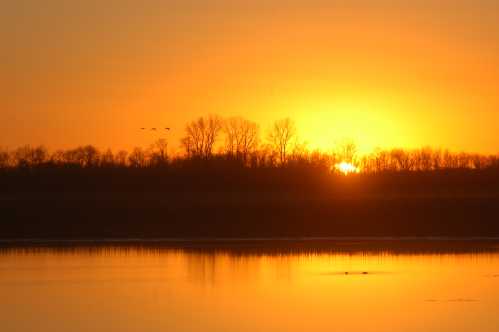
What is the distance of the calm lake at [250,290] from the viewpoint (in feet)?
61.8

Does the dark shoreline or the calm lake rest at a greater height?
the dark shoreline

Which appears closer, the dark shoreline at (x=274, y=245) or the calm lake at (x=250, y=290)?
the calm lake at (x=250, y=290)

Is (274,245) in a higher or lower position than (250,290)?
higher

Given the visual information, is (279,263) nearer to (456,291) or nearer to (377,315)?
(456,291)

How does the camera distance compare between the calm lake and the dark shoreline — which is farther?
the dark shoreline

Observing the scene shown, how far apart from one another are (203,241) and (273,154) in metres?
30.8

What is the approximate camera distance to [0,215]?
45.7m

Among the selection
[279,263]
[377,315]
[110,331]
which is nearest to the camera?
[110,331]

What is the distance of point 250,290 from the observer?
23.7 m

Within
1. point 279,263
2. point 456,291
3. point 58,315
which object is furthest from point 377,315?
point 279,263

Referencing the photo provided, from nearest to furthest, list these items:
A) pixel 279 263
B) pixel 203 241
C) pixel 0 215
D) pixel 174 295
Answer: pixel 174 295, pixel 279 263, pixel 203 241, pixel 0 215

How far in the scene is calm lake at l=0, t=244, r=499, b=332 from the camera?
18.8 metres

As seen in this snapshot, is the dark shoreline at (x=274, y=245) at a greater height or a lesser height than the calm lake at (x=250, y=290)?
greater

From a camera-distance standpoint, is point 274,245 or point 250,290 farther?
point 274,245
